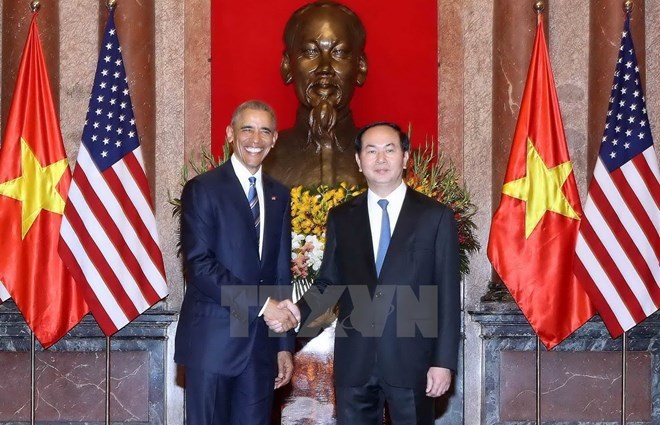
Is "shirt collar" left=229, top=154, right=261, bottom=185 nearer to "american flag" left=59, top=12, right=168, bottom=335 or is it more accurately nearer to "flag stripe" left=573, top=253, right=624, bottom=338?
"american flag" left=59, top=12, right=168, bottom=335

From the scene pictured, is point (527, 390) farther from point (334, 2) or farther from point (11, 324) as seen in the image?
point (11, 324)

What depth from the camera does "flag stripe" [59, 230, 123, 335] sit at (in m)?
6.22

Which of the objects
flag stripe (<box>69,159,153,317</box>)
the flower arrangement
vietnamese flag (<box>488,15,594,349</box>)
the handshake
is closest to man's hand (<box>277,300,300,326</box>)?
the handshake

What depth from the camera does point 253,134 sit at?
4.72 m

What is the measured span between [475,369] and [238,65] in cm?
293

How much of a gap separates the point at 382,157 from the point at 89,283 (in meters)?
2.54

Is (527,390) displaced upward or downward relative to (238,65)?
downward

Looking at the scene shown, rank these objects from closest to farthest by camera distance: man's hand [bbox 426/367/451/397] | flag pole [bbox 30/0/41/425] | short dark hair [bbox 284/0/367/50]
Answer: man's hand [bbox 426/367/451/397], flag pole [bbox 30/0/41/425], short dark hair [bbox 284/0/367/50]

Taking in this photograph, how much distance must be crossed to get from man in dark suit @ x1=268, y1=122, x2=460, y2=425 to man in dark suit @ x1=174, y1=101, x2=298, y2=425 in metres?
0.40

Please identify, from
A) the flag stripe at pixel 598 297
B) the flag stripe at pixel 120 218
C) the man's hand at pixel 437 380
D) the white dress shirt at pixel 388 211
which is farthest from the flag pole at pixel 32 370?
the flag stripe at pixel 598 297

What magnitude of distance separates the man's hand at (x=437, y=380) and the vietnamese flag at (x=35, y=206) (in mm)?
2845

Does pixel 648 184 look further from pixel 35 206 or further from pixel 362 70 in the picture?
pixel 35 206

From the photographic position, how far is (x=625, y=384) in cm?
673

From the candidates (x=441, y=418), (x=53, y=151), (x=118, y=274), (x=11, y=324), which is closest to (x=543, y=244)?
(x=441, y=418)
